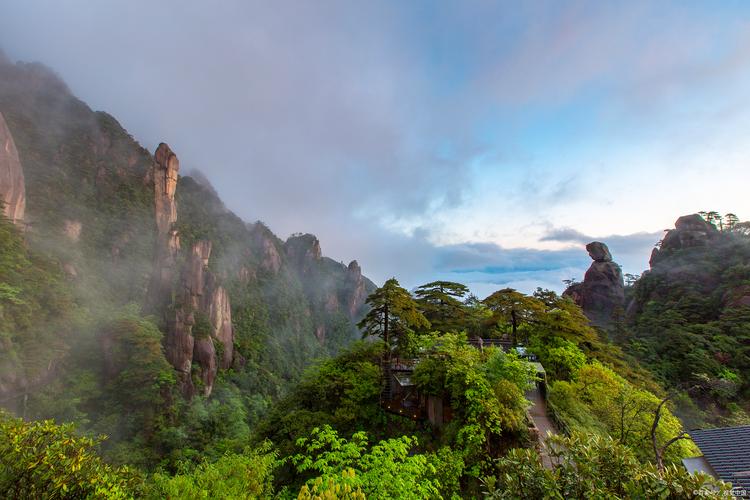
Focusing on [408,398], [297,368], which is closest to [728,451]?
[408,398]

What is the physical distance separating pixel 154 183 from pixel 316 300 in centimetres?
7439

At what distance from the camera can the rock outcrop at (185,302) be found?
43.2 m

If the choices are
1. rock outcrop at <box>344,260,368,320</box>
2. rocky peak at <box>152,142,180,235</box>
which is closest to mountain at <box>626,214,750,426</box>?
rocky peak at <box>152,142,180,235</box>

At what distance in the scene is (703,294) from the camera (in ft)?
130

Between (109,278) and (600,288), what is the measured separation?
82865 mm

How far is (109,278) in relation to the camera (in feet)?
168

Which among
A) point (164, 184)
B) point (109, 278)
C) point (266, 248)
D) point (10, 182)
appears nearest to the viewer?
point (10, 182)

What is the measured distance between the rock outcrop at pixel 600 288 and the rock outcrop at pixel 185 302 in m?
60.7

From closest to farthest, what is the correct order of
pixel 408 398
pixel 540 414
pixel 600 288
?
pixel 540 414 → pixel 408 398 → pixel 600 288

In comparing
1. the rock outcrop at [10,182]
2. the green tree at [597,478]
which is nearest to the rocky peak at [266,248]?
the rock outcrop at [10,182]

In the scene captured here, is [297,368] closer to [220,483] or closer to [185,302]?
[185,302]

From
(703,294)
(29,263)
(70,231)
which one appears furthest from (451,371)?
(70,231)

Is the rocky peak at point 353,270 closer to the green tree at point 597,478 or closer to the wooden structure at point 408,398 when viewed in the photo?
the wooden structure at point 408,398

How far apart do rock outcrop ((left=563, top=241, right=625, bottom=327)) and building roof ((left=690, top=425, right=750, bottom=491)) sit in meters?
49.0
